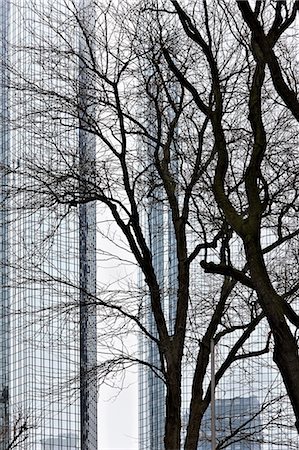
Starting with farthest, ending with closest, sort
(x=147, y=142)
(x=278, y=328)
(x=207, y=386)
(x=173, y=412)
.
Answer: (x=207, y=386)
(x=147, y=142)
(x=173, y=412)
(x=278, y=328)

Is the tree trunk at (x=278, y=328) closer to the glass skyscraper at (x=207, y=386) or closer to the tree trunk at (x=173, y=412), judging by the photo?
the tree trunk at (x=173, y=412)

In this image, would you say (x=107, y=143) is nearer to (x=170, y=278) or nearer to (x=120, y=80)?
(x=120, y=80)

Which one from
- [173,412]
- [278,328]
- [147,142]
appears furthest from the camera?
[147,142]

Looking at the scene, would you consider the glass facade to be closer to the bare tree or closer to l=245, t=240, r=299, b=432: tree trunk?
the bare tree

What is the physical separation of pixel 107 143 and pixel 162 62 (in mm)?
965

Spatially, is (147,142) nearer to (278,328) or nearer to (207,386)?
(207,386)

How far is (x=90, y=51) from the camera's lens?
36.8 feet

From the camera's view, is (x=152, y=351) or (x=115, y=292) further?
(x=152, y=351)

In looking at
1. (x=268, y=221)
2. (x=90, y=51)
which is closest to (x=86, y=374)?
(x=268, y=221)

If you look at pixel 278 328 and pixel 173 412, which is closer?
pixel 278 328

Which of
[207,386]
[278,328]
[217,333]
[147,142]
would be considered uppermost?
[147,142]

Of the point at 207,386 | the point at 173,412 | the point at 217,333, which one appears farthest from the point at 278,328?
the point at 207,386

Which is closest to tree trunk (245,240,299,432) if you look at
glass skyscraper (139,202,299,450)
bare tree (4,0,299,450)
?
bare tree (4,0,299,450)

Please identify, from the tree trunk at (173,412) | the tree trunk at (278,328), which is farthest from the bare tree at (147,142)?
the tree trunk at (278,328)
